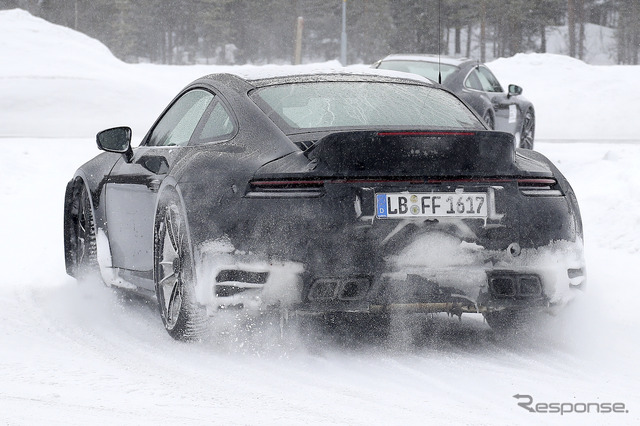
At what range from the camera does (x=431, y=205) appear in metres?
4.91

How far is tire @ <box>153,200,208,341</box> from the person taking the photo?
5184 mm

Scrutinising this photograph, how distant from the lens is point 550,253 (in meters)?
5.14

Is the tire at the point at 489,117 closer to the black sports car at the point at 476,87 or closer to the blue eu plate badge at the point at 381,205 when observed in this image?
the black sports car at the point at 476,87

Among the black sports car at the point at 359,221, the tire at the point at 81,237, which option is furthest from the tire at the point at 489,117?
the black sports car at the point at 359,221

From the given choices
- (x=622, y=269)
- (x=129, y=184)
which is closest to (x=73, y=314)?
(x=129, y=184)

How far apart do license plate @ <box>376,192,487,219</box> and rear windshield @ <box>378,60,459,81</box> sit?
11.2 metres

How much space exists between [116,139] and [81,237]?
112 cm

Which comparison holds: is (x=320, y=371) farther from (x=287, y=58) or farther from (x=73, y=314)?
(x=287, y=58)

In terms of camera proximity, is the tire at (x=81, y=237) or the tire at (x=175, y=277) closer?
the tire at (x=175, y=277)

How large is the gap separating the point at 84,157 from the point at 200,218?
12.0 m

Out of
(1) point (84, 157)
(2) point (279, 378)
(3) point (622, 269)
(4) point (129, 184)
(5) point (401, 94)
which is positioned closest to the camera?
(2) point (279, 378)

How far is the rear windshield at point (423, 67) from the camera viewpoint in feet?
53.2

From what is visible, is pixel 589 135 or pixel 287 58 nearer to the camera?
pixel 589 135

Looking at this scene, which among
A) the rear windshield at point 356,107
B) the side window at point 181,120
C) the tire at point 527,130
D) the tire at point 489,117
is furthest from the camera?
the tire at point 527,130
